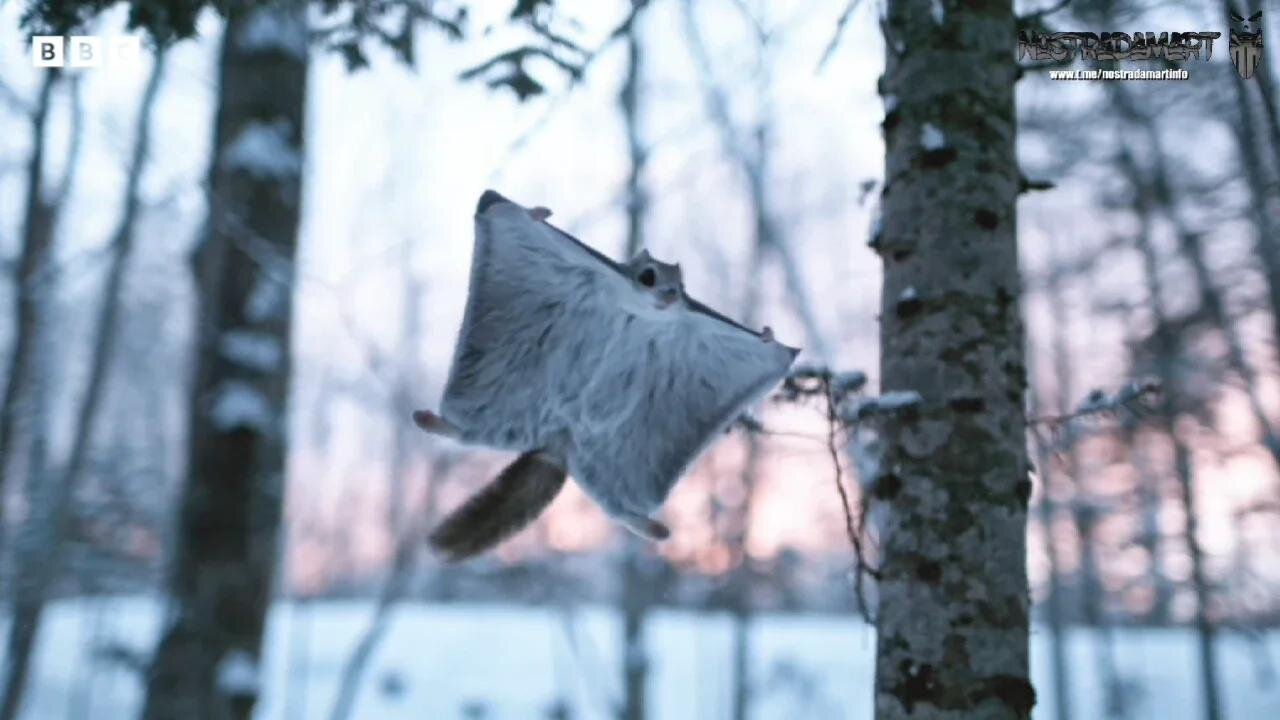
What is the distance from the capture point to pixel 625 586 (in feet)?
29.8

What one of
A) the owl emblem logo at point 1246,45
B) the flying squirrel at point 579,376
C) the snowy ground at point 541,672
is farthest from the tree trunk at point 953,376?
the snowy ground at point 541,672

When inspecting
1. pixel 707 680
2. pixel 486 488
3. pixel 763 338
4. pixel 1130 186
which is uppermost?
pixel 1130 186

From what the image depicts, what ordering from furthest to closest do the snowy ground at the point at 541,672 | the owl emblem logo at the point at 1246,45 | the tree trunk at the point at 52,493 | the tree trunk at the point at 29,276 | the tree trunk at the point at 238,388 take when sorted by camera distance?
the snowy ground at the point at 541,672, the tree trunk at the point at 52,493, the tree trunk at the point at 29,276, the tree trunk at the point at 238,388, the owl emblem logo at the point at 1246,45

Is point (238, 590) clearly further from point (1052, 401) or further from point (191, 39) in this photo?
point (1052, 401)

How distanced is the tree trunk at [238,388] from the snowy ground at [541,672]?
5871 mm

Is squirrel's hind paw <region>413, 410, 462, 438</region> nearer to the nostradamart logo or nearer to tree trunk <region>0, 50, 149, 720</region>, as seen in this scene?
the nostradamart logo

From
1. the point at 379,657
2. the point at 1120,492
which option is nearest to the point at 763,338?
the point at 1120,492

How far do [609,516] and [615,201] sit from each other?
1.64 metres

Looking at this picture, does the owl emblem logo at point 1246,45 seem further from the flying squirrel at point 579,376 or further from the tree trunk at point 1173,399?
the tree trunk at point 1173,399

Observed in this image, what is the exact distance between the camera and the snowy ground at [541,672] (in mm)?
11695

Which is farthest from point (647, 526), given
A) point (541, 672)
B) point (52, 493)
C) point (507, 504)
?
point (541, 672)

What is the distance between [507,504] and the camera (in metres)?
1.43

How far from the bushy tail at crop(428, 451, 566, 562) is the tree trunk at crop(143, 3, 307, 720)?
1801 mm

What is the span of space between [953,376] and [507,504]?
0.82 meters
